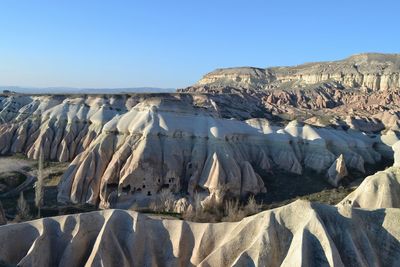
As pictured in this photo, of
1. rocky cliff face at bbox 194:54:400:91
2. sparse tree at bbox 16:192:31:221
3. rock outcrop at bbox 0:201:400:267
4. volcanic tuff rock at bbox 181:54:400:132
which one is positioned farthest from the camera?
rocky cliff face at bbox 194:54:400:91

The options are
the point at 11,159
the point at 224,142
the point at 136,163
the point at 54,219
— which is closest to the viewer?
the point at 54,219

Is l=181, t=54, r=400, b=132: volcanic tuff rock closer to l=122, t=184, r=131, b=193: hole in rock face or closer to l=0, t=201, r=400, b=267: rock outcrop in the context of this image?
l=122, t=184, r=131, b=193: hole in rock face

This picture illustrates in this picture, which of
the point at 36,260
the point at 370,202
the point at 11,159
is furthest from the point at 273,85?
the point at 36,260

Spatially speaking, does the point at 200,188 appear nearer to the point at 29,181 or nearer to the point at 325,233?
the point at 29,181

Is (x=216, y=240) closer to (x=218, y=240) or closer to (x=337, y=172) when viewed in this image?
(x=218, y=240)

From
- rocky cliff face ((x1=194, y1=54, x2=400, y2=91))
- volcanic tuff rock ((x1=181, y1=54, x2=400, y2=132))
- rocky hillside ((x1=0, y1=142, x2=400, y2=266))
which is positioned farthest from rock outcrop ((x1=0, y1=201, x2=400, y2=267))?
rocky cliff face ((x1=194, y1=54, x2=400, y2=91))

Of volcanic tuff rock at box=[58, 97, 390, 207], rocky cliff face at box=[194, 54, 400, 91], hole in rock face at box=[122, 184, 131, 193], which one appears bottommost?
hole in rock face at box=[122, 184, 131, 193]

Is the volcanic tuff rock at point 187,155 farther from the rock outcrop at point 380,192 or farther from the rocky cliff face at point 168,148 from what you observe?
the rock outcrop at point 380,192

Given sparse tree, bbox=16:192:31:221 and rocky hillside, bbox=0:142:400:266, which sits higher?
rocky hillside, bbox=0:142:400:266
